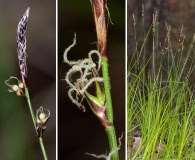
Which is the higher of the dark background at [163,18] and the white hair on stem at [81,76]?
the dark background at [163,18]

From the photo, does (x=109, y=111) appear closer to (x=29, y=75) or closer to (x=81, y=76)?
(x=81, y=76)

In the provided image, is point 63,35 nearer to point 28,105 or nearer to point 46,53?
point 46,53

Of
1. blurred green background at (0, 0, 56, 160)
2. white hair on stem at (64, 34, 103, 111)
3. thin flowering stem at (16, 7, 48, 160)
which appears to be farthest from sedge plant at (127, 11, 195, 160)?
thin flowering stem at (16, 7, 48, 160)

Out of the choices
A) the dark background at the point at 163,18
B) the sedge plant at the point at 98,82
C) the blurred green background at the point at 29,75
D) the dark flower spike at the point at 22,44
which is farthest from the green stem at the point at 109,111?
the dark flower spike at the point at 22,44

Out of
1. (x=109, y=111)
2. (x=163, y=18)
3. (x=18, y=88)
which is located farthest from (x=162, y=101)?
(x=18, y=88)

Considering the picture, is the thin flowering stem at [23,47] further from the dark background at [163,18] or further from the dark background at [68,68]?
the dark background at [163,18]

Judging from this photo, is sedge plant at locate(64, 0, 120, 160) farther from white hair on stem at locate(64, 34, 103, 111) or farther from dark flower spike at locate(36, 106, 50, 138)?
dark flower spike at locate(36, 106, 50, 138)
